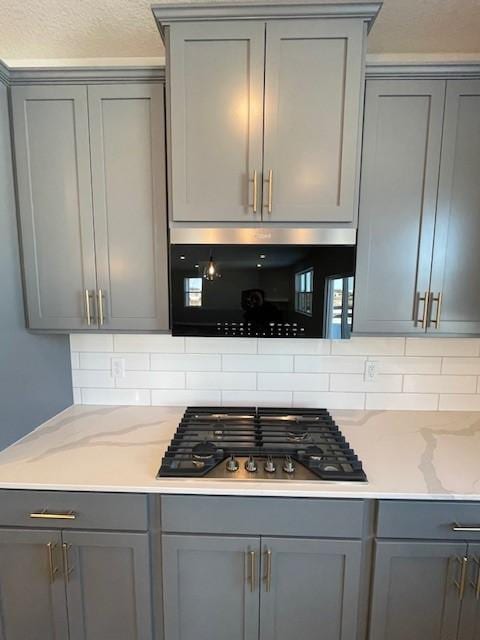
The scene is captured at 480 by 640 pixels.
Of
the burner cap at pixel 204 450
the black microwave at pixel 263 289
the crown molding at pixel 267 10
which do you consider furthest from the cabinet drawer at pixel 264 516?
the crown molding at pixel 267 10

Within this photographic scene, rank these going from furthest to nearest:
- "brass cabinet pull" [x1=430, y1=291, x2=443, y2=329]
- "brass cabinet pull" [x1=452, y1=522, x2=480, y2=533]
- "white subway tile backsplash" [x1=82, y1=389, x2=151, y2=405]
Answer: "white subway tile backsplash" [x1=82, y1=389, x2=151, y2=405], "brass cabinet pull" [x1=430, y1=291, x2=443, y2=329], "brass cabinet pull" [x1=452, y1=522, x2=480, y2=533]

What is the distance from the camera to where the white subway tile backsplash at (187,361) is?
175 cm

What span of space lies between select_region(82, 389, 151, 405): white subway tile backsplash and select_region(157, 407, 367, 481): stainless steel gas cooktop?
12.2 inches

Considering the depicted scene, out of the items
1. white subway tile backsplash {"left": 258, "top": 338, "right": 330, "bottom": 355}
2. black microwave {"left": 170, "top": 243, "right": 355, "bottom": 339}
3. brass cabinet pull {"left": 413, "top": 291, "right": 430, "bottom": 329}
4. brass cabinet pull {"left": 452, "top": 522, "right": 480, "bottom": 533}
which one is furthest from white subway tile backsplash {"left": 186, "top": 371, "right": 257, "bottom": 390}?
brass cabinet pull {"left": 452, "top": 522, "right": 480, "bottom": 533}

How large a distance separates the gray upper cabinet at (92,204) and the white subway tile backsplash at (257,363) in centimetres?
45

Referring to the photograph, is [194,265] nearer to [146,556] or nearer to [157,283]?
[157,283]

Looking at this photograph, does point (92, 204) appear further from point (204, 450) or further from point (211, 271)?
point (204, 450)

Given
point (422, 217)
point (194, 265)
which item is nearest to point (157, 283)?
point (194, 265)

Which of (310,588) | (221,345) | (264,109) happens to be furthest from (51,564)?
(264,109)

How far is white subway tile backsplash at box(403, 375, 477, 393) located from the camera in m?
1.72

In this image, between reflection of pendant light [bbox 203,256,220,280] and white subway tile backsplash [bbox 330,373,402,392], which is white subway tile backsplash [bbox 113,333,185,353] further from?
white subway tile backsplash [bbox 330,373,402,392]

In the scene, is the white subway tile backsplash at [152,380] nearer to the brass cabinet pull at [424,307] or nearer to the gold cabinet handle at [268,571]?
the gold cabinet handle at [268,571]

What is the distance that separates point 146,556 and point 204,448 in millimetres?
405

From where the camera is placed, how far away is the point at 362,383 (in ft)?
5.72
